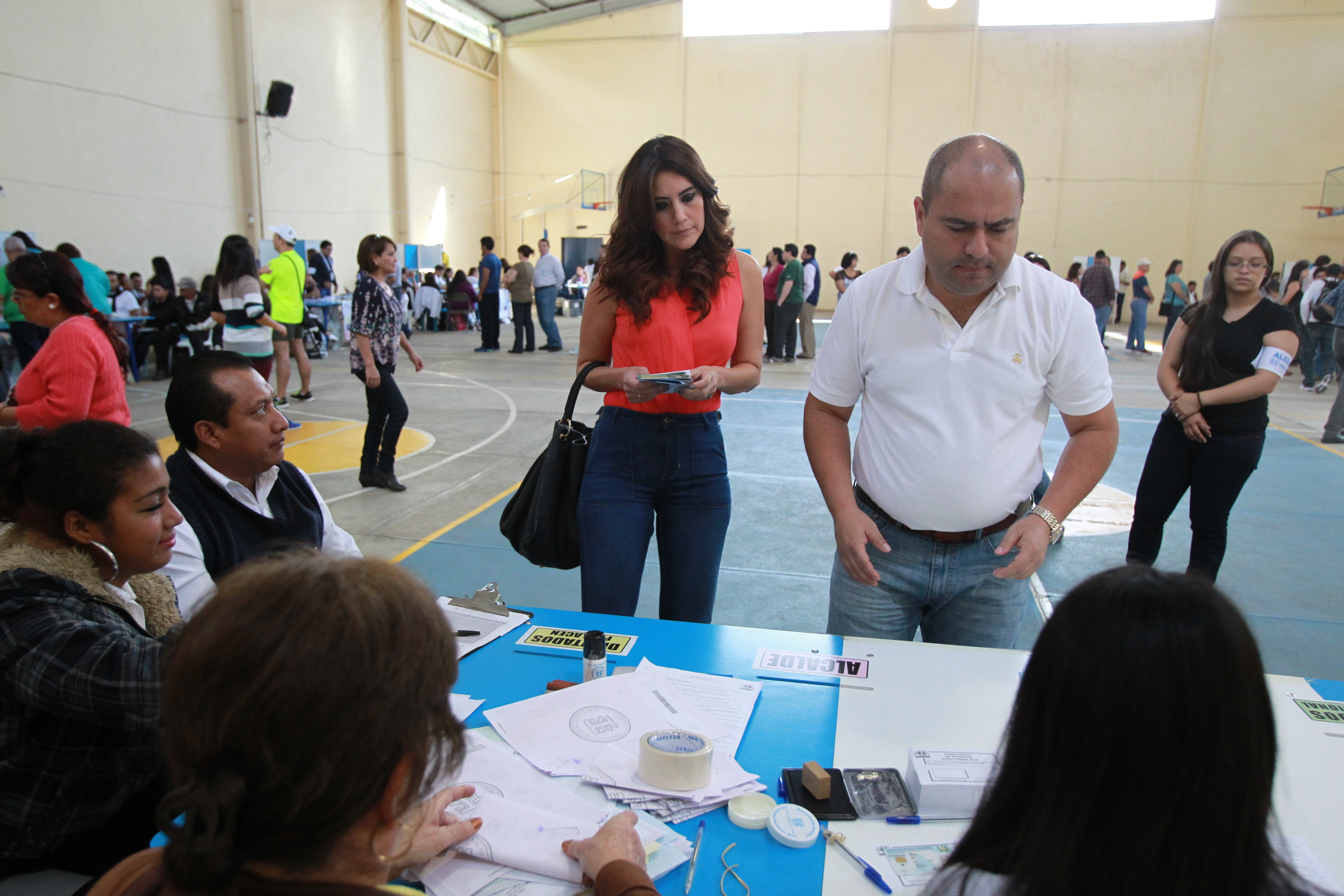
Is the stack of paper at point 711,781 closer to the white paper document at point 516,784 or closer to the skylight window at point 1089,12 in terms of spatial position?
the white paper document at point 516,784

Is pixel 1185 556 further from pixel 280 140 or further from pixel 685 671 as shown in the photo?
pixel 280 140

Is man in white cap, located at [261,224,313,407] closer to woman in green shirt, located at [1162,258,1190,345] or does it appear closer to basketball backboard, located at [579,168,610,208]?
woman in green shirt, located at [1162,258,1190,345]

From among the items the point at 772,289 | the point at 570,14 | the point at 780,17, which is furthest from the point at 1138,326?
the point at 570,14

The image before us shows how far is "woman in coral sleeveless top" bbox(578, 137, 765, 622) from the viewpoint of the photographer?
7.60ft

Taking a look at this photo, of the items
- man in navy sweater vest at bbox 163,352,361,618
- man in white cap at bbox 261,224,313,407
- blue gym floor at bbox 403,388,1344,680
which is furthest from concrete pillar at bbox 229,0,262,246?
man in navy sweater vest at bbox 163,352,361,618

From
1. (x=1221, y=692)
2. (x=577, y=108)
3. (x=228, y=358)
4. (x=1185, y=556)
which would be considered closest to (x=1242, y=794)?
(x=1221, y=692)

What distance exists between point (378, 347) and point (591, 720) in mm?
4413

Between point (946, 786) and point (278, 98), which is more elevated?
point (278, 98)

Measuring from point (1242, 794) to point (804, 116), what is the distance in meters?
21.9

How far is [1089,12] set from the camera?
19.1 metres

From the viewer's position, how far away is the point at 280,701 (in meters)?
0.82

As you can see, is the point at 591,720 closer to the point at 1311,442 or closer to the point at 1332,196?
the point at 1311,442

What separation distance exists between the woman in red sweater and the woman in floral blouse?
1.94 metres

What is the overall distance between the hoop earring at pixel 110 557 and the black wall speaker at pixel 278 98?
14214 mm
